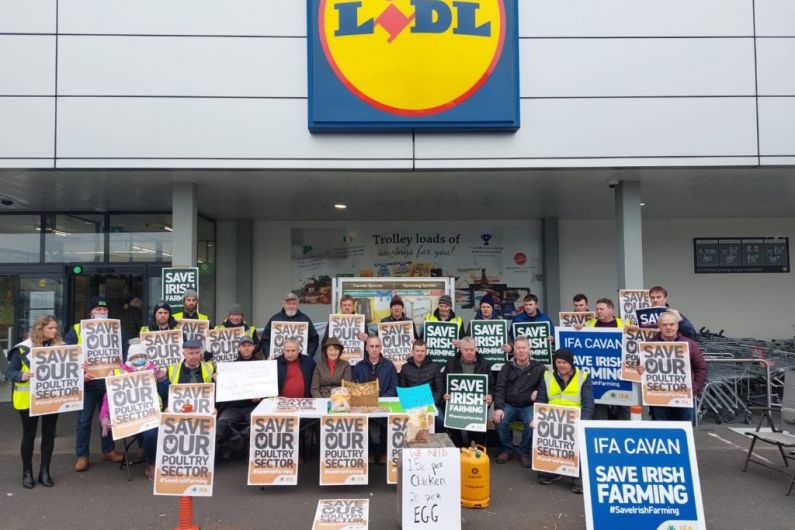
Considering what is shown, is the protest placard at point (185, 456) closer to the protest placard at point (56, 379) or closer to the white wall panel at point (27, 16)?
the protest placard at point (56, 379)

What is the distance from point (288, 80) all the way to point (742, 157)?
23.2ft

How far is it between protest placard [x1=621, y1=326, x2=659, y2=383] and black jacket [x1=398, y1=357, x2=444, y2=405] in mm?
2274

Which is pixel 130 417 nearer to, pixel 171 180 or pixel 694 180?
pixel 171 180

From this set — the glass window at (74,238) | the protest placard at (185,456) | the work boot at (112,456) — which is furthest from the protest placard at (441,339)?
the glass window at (74,238)

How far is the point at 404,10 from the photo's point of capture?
755cm

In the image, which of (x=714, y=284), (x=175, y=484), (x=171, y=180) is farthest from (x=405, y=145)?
(x=714, y=284)

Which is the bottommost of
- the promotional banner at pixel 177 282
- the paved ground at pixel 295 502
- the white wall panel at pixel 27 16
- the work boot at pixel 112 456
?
the paved ground at pixel 295 502

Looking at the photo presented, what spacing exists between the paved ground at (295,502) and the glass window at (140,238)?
17.2 feet

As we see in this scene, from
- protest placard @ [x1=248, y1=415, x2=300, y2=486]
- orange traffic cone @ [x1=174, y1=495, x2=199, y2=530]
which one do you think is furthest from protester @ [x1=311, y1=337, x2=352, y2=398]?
orange traffic cone @ [x1=174, y1=495, x2=199, y2=530]

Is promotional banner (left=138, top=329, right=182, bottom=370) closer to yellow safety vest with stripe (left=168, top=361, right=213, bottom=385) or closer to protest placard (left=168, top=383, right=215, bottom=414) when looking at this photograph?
yellow safety vest with stripe (left=168, top=361, right=213, bottom=385)

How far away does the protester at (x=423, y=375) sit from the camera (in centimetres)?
655

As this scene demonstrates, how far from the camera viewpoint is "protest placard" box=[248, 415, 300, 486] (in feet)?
17.8

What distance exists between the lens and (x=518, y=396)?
6367mm

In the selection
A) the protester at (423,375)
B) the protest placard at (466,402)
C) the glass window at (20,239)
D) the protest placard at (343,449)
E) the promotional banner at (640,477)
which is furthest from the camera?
A: the glass window at (20,239)
